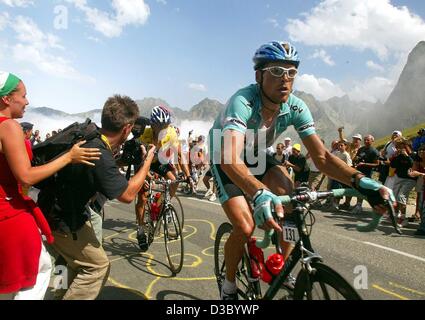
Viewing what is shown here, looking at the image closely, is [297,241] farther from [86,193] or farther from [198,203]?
[198,203]

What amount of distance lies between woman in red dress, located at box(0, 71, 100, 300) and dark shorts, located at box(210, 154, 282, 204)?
55.1 inches

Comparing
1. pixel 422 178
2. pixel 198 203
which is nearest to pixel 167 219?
pixel 198 203

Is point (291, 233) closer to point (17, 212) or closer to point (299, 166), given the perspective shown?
point (17, 212)

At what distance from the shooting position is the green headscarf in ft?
7.88

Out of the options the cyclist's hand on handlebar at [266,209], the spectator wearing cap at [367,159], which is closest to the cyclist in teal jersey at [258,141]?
the cyclist's hand on handlebar at [266,209]

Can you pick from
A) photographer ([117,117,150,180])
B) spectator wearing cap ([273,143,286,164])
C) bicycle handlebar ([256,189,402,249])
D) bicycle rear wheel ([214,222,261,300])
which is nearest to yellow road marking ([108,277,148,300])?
bicycle rear wheel ([214,222,261,300])

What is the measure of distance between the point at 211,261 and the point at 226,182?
102 inches

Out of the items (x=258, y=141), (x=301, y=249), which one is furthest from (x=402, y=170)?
(x=301, y=249)

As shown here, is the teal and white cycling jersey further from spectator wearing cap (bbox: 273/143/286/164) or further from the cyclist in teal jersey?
spectator wearing cap (bbox: 273/143/286/164)

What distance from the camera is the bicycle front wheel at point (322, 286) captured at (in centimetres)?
210

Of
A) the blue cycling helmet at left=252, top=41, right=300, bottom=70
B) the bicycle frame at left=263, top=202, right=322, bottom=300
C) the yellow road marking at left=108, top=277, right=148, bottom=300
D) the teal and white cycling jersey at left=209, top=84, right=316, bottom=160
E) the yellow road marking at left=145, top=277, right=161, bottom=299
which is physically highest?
the blue cycling helmet at left=252, top=41, right=300, bottom=70

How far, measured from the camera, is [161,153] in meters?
6.42

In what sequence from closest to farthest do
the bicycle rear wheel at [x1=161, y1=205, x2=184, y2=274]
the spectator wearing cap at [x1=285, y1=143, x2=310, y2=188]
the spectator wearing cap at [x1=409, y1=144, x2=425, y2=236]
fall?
the bicycle rear wheel at [x1=161, y1=205, x2=184, y2=274]
the spectator wearing cap at [x1=409, y1=144, x2=425, y2=236]
the spectator wearing cap at [x1=285, y1=143, x2=310, y2=188]

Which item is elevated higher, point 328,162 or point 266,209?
point 328,162
